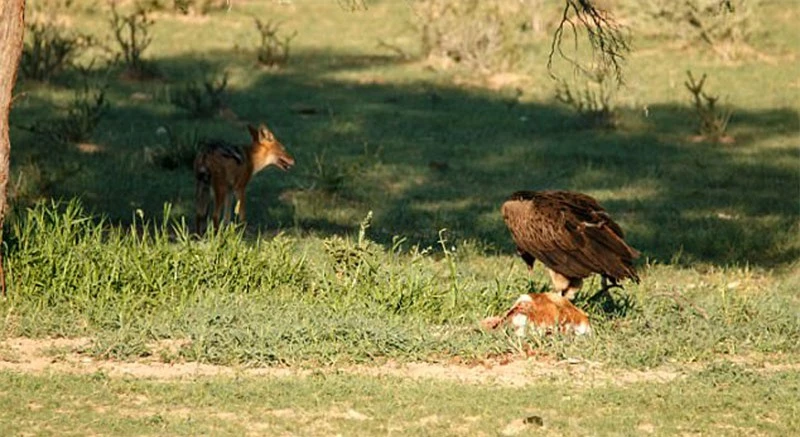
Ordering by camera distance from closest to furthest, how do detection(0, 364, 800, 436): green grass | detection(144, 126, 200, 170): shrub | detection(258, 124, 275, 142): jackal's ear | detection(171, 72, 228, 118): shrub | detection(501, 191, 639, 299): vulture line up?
detection(0, 364, 800, 436): green grass → detection(501, 191, 639, 299): vulture → detection(258, 124, 275, 142): jackal's ear → detection(144, 126, 200, 170): shrub → detection(171, 72, 228, 118): shrub

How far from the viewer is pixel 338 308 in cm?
962

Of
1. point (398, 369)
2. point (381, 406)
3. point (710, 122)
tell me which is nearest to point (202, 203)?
point (398, 369)

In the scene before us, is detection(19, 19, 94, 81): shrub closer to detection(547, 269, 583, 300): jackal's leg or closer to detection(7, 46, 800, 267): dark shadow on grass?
detection(7, 46, 800, 267): dark shadow on grass

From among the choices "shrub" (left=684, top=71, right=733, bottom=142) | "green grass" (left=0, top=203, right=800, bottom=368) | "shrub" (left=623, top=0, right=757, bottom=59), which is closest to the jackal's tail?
"green grass" (left=0, top=203, right=800, bottom=368)

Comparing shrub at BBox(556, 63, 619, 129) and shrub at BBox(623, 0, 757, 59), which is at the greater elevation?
shrub at BBox(623, 0, 757, 59)

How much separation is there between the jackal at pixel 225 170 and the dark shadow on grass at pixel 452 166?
2.18ft

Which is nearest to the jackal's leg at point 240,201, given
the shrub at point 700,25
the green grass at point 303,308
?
the green grass at point 303,308

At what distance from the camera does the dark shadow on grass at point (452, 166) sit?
13.9 meters

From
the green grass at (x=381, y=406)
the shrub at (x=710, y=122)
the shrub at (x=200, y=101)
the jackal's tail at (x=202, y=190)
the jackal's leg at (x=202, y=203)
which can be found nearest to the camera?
the green grass at (x=381, y=406)

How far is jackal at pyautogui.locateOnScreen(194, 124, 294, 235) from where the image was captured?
41.3 ft

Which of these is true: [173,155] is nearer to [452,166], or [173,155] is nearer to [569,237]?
[452,166]

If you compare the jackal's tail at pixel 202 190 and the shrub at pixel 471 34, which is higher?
the shrub at pixel 471 34

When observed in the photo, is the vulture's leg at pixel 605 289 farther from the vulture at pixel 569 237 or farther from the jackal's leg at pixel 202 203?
the jackal's leg at pixel 202 203

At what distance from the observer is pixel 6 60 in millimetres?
9664
